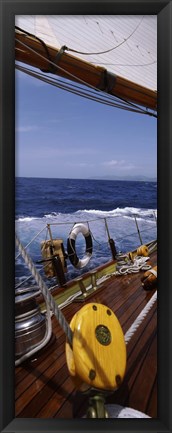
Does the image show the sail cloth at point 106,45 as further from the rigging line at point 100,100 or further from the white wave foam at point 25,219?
the white wave foam at point 25,219

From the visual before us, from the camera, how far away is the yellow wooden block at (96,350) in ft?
2.82

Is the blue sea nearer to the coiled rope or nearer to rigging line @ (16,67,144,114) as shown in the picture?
the coiled rope

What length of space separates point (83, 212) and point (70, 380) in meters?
0.49

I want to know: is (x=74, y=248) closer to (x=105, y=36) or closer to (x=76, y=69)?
(x=76, y=69)

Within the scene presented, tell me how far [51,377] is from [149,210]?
57 cm

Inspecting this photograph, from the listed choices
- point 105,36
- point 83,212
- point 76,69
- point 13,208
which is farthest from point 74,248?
point 105,36

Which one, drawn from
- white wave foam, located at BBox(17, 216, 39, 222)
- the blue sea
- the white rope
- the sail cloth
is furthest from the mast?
the white rope

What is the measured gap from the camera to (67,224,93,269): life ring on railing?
1.07m

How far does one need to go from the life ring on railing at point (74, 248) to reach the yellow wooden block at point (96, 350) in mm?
198

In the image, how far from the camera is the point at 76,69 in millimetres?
971

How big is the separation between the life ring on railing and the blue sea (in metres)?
0.01

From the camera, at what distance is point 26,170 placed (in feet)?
3.22

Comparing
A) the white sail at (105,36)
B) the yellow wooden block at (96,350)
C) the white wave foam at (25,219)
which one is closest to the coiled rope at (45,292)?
the yellow wooden block at (96,350)

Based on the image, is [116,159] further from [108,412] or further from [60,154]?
[108,412]
